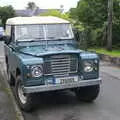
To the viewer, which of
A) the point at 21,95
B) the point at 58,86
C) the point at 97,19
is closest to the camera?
the point at 58,86

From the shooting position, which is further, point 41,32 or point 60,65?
point 41,32

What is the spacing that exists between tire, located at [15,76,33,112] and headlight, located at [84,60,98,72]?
145 centimetres

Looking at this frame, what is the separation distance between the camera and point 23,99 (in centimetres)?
868

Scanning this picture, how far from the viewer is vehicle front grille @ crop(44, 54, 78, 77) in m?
8.19

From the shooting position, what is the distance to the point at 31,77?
802cm

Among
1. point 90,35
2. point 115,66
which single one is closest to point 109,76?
point 115,66

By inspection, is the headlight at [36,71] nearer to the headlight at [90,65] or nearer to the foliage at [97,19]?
the headlight at [90,65]

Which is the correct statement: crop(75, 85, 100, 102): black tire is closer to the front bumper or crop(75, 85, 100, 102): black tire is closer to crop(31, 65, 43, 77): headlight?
the front bumper

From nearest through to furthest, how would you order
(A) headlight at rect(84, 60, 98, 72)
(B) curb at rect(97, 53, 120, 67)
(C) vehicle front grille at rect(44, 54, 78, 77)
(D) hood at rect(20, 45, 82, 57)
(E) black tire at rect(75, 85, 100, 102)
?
(C) vehicle front grille at rect(44, 54, 78, 77)
(D) hood at rect(20, 45, 82, 57)
(A) headlight at rect(84, 60, 98, 72)
(E) black tire at rect(75, 85, 100, 102)
(B) curb at rect(97, 53, 120, 67)

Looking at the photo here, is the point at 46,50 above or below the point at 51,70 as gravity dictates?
above

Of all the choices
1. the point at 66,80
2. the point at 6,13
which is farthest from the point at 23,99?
the point at 6,13

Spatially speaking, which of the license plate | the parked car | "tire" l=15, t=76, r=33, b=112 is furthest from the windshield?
the license plate

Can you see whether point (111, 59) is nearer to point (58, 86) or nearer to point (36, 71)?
point (58, 86)

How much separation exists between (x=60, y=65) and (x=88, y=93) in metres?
A: 1.21
